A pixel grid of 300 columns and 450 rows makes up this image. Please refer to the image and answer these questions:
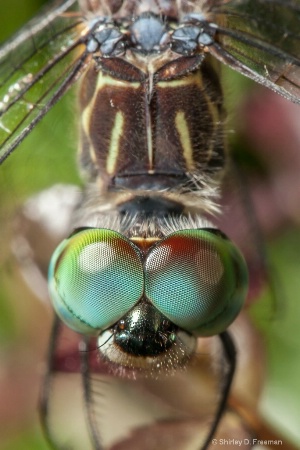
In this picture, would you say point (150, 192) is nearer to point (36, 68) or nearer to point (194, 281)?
point (194, 281)

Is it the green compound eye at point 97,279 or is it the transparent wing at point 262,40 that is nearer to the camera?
the green compound eye at point 97,279

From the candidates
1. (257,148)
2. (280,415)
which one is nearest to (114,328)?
(280,415)

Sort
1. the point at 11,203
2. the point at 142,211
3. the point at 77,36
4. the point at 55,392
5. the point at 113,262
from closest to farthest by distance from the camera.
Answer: the point at 113,262, the point at 142,211, the point at 77,36, the point at 55,392, the point at 11,203

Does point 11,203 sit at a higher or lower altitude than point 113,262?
higher

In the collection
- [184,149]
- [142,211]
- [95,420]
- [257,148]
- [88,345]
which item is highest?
[257,148]

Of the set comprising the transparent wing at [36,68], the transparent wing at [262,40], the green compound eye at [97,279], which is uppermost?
the transparent wing at [262,40]

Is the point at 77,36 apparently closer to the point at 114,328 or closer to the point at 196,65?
the point at 196,65

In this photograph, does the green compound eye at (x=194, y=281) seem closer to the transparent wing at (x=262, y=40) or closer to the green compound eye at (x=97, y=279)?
the green compound eye at (x=97, y=279)

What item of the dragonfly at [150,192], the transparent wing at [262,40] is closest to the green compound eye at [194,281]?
the dragonfly at [150,192]

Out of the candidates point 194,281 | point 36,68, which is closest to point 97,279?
Answer: point 194,281
